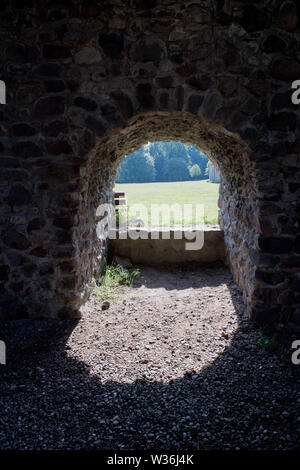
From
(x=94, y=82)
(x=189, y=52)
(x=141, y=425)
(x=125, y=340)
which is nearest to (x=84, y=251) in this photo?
(x=125, y=340)

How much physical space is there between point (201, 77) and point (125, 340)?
2715 millimetres

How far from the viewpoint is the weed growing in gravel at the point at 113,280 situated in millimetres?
4203

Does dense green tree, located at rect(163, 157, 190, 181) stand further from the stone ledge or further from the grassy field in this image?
the stone ledge

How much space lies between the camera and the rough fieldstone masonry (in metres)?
2.80

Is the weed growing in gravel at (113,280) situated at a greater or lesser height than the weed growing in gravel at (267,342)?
greater

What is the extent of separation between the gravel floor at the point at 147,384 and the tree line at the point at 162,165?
3586cm

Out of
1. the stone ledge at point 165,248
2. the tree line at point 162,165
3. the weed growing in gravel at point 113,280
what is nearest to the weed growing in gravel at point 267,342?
the weed growing in gravel at point 113,280

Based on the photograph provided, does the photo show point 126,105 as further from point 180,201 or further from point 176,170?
point 176,170

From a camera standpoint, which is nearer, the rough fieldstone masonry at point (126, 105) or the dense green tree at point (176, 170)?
the rough fieldstone masonry at point (126, 105)

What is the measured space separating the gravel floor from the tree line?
1412 inches

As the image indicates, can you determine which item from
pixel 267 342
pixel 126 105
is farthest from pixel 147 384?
pixel 126 105

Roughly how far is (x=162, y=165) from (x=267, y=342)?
42.1 metres

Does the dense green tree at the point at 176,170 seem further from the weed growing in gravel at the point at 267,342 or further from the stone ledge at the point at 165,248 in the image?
the weed growing in gravel at the point at 267,342

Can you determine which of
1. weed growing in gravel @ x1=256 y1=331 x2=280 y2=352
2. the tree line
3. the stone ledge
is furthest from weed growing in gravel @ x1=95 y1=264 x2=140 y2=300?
the tree line
